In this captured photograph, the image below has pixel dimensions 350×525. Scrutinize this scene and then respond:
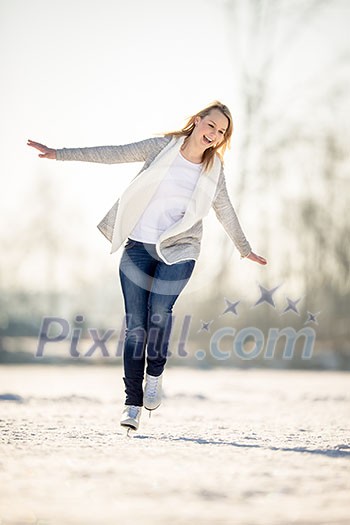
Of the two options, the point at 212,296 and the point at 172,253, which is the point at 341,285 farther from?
the point at 172,253

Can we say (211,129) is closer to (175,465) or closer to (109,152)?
(109,152)

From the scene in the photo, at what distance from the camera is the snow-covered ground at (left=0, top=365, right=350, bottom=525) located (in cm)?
179

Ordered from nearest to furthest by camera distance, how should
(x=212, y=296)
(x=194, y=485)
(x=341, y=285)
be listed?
(x=194, y=485), (x=212, y=296), (x=341, y=285)

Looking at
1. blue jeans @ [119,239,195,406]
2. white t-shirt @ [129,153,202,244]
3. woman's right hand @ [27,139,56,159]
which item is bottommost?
blue jeans @ [119,239,195,406]

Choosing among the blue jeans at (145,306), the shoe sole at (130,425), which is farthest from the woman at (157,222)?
the shoe sole at (130,425)

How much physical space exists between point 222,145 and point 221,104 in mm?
176

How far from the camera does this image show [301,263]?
37.6ft

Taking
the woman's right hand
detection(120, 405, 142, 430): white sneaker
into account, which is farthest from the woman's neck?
detection(120, 405, 142, 430): white sneaker

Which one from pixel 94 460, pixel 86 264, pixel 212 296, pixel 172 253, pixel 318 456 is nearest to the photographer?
pixel 94 460

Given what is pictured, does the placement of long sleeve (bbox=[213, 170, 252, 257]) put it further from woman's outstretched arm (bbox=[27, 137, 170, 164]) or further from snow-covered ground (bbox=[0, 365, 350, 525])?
snow-covered ground (bbox=[0, 365, 350, 525])

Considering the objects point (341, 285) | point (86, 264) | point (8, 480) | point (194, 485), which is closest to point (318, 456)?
point (194, 485)

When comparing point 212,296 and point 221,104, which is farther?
point 212,296

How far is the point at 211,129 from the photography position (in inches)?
134

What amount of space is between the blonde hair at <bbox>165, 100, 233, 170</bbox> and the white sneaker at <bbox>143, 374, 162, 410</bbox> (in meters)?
0.94
